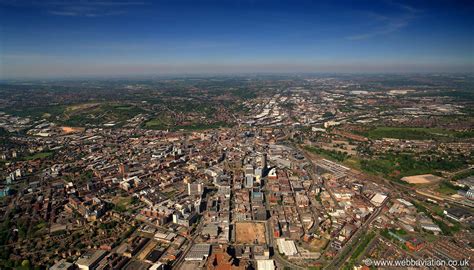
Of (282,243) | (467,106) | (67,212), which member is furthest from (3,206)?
Answer: (467,106)

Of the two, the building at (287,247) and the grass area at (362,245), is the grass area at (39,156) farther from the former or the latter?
the grass area at (362,245)

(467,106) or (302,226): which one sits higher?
(467,106)

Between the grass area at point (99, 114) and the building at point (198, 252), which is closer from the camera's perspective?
the building at point (198, 252)

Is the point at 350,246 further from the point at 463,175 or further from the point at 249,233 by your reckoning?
the point at 463,175

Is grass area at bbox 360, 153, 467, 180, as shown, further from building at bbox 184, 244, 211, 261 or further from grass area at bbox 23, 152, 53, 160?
grass area at bbox 23, 152, 53, 160

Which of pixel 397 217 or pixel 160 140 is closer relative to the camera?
pixel 397 217

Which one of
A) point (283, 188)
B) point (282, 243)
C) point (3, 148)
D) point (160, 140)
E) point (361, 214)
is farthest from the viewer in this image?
point (160, 140)

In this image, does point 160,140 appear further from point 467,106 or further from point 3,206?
point 467,106

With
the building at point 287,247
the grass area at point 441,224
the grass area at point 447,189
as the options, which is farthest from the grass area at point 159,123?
the grass area at point 447,189
